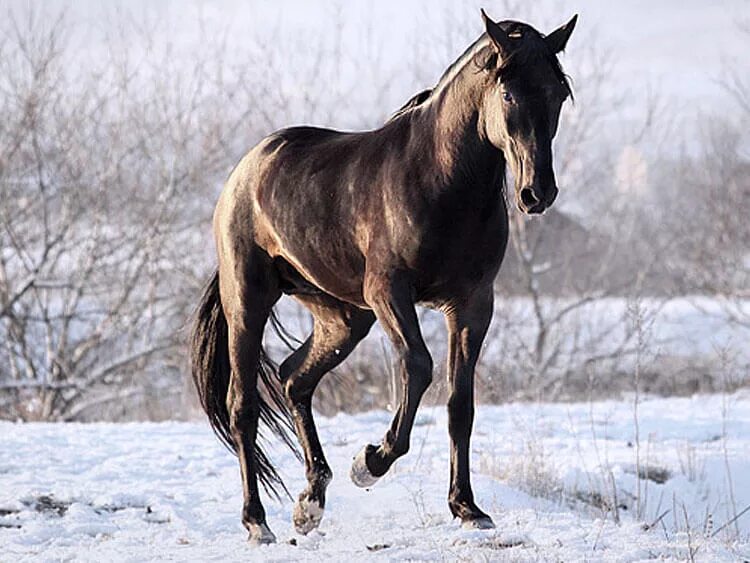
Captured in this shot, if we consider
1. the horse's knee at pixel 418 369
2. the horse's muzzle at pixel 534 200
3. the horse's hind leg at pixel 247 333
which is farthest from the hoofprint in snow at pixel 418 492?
the horse's muzzle at pixel 534 200

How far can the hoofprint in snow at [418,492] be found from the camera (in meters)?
4.45

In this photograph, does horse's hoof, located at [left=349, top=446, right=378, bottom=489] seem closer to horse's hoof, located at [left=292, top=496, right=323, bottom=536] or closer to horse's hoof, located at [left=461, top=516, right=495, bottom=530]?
horse's hoof, located at [left=461, top=516, right=495, bottom=530]

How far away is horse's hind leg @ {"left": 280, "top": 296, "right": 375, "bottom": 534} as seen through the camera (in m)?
5.27

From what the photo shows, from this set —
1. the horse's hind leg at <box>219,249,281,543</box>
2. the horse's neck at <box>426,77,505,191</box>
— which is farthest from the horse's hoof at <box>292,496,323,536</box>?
the horse's neck at <box>426,77,505,191</box>

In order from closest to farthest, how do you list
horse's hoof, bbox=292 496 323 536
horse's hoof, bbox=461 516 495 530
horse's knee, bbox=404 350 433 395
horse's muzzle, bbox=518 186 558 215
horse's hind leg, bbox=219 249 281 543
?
horse's muzzle, bbox=518 186 558 215 → horse's knee, bbox=404 350 433 395 → horse's hoof, bbox=461 516 495 530 → horse's hoof, bbox=292 496 323 536 → horse's hind leg, bbox=219 249 281 543

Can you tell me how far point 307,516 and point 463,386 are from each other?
953 millimetres

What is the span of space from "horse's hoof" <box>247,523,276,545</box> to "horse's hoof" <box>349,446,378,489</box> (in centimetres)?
65

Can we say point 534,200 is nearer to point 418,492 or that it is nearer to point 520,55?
point 520,55

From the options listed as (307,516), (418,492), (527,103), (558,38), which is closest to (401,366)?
(307,516)

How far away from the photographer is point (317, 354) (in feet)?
17.5

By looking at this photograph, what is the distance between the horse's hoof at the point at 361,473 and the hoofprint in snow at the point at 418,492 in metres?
0.28

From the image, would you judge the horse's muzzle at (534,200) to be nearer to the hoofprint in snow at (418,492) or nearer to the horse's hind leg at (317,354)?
the hoofprint in snow at (418,492)

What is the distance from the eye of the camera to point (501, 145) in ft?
13.2

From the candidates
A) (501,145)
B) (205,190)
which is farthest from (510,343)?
(501,145)
